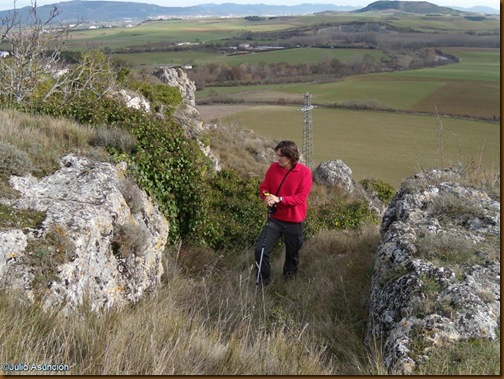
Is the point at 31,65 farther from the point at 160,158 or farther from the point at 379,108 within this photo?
the point at 379,108

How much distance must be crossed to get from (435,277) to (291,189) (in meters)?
2.43

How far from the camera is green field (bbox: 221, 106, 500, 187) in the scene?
3865cm

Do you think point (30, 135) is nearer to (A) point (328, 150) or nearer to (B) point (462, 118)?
(A) point (328, 150)

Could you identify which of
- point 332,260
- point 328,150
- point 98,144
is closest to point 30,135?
point 98,144

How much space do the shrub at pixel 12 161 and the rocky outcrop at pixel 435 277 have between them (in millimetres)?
4553

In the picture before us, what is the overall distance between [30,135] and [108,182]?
174 cm

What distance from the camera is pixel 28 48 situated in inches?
460

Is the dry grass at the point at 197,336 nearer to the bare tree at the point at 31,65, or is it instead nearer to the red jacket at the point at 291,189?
the red jacket at the point at 291,189

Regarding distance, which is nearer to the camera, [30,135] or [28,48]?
[30,135]

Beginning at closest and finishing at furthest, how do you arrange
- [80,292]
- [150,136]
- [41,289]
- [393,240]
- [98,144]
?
[41,289], [80,292], [393,240], [98,144], [150,136]

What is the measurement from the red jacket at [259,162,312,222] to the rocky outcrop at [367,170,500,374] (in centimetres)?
129

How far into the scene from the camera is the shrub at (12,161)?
5905mm

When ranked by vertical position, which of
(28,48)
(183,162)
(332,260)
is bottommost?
(332,260)

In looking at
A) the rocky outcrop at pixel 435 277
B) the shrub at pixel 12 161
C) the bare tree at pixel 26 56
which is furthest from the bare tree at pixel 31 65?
the rocky outcrop at pixel 435 277
